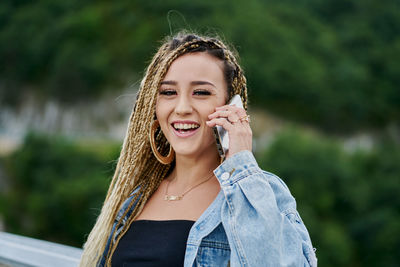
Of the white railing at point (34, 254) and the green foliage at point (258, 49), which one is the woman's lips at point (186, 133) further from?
the green foliage at point (258, 49)

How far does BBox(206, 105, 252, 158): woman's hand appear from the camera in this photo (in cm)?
130

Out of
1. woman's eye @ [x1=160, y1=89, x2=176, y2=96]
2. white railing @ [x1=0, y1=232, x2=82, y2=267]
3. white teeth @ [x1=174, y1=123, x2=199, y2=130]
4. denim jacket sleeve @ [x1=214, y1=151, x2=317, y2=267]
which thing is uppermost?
woman's eye @ [x1=160, y1=89, x2=176, y2=96]

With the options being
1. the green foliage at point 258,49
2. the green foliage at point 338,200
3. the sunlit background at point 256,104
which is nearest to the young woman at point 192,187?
the sunlit background at point 256,104

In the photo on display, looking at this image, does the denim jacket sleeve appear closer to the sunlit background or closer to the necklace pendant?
the necklace pendant

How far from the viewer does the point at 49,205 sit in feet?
74.4

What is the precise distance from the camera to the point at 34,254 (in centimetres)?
155

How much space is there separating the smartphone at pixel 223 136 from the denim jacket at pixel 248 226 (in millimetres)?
65

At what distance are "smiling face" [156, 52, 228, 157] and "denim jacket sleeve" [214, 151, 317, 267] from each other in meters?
0.18

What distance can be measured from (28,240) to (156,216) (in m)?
0.57

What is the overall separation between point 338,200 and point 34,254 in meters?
25.5

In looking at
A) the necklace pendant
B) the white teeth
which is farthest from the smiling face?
the necklace pendant

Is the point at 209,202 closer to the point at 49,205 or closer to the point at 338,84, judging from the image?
the point at 49,205

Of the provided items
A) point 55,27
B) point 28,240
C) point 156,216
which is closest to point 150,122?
point 156,216

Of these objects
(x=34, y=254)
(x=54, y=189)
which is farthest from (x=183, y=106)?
(x=54, y=189)
